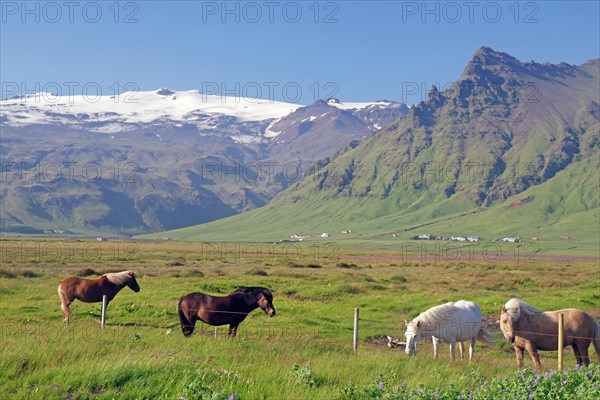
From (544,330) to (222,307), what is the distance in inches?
437

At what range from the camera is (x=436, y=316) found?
22531mm

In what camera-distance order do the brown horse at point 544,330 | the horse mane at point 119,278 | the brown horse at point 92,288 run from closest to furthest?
1. the brown horse at point 544,330
2. the brown horse at point 92,288
3. the horse mane at point 119,278

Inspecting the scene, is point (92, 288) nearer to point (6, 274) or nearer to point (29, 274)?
point (6, 274)

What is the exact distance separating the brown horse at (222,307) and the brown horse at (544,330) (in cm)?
832

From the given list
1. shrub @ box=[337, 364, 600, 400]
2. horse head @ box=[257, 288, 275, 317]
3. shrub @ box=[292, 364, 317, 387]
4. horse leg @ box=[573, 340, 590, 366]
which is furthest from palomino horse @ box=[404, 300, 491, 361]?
shrub @ box=[292, 364, 317, 387]

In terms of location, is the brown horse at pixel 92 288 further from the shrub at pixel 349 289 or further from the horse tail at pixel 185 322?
the shrub at pixel 349 289

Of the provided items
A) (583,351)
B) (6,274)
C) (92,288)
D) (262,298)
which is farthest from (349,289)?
(6,274)

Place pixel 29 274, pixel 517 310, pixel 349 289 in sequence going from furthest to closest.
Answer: pixel 29 274 → pixel 349 289 → pixel 517 310

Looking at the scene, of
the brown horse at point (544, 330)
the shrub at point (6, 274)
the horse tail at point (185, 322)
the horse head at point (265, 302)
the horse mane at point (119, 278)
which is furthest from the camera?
the shrub at point (6, 274)

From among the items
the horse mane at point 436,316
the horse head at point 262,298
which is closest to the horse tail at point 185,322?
the horse head at point 262,298

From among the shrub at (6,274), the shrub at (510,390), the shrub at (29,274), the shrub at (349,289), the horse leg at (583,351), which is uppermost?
the shrub at (510,390)

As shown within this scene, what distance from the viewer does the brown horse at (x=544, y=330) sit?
803 inches

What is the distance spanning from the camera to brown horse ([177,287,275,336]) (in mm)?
23406

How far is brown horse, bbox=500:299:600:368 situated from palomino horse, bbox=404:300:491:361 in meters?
1.93
